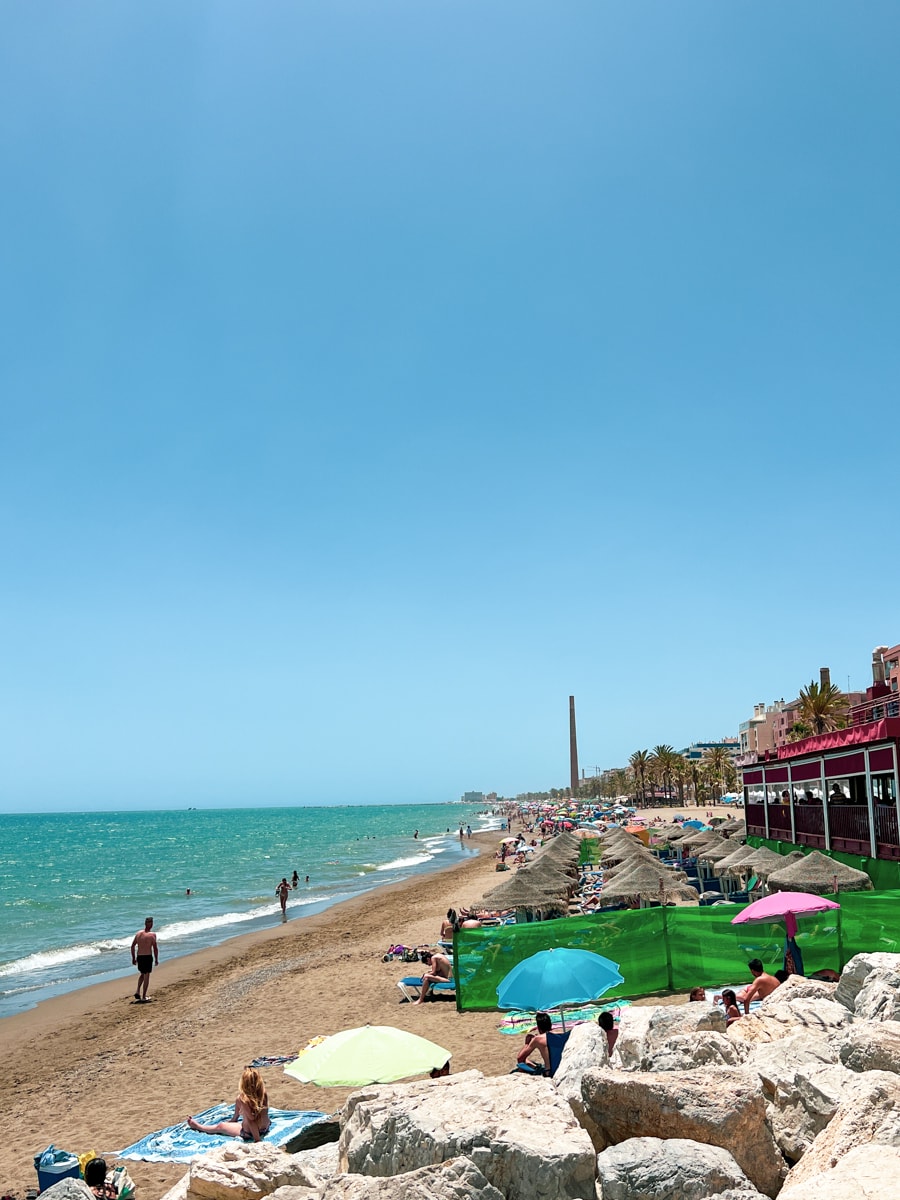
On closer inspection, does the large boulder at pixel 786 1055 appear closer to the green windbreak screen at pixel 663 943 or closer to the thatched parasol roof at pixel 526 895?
the green windbreak screen at pixel 663 943

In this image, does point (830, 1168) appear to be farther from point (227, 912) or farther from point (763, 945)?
point (227, 912)

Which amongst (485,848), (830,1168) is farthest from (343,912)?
(485,848)

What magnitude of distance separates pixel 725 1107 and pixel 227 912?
3755cm

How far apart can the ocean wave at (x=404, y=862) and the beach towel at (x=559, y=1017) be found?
50.7 metres

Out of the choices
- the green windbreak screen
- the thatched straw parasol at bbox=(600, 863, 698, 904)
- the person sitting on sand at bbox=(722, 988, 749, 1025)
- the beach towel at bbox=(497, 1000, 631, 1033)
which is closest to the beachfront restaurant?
the thatched straw parasol at bbox=(600, 863, 698, 904)

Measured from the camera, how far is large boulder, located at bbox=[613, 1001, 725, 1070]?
7.89 metres

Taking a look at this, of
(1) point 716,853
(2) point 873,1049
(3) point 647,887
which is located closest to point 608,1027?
(2) point 873,1049

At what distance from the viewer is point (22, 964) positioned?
2986 centimetres

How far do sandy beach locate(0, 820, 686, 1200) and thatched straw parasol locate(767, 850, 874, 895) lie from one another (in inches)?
281

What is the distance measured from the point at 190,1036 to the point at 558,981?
8.82 metres

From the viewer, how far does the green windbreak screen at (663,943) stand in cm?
1410

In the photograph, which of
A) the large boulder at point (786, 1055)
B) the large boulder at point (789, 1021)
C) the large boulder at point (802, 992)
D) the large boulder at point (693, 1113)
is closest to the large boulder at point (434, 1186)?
the large boulder at point (693, 1113)

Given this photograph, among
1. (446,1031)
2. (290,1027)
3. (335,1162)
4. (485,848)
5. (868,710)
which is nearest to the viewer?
(335,1162)

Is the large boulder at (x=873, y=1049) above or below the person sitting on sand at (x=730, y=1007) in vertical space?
above
